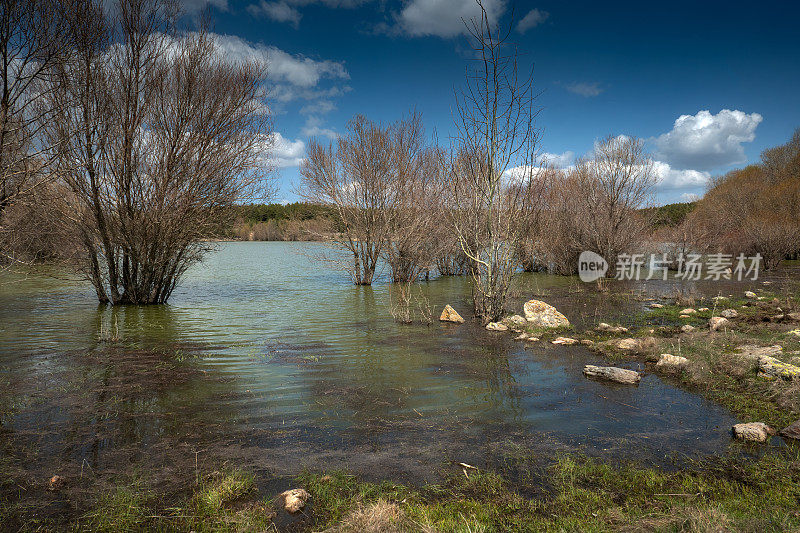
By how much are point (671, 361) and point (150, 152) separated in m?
13.2

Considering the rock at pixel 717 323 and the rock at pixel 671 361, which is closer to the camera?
the rock at pixel 671 361

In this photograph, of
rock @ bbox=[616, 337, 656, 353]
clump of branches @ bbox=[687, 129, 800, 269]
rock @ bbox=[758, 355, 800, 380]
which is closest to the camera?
rock @ bbox=[758, 355, 800, 380]

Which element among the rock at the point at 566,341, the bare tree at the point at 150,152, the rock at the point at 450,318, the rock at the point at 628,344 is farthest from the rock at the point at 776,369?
the bare tree at the point at 150,152

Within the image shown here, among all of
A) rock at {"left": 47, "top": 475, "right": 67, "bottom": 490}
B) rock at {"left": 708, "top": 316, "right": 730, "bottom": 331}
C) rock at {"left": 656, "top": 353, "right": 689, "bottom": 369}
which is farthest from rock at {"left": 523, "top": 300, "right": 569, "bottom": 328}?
rock at {"left": 47, "top": 475, "right": 67, "bottom": 490}

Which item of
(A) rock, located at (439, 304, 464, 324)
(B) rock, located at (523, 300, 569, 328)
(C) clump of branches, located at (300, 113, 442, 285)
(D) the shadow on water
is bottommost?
(D) the shadow on water

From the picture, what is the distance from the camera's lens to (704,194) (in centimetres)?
4962

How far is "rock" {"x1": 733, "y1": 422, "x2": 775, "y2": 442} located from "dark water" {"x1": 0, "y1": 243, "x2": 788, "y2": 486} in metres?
0.20

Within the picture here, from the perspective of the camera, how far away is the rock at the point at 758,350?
626 cm

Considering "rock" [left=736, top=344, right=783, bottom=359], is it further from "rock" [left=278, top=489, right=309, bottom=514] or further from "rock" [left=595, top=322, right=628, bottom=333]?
"rock" [left=278, top=489, right=309, bottom=514]

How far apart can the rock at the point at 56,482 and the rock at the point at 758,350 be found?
8.30 metres

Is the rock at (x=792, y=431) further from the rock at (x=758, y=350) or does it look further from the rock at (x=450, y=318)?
the rock at (x=450, y=318)

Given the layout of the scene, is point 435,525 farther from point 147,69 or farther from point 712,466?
point 147,69

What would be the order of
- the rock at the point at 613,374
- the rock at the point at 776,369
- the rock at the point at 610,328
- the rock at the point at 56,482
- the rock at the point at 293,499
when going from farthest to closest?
the rock at the point at 610,328 → the rock at the point at 613,374 → the rock at the point at 776,369 → the rock at the point at 56,482 → the rock at the point at 293,499

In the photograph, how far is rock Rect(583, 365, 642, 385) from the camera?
6.14 meters
